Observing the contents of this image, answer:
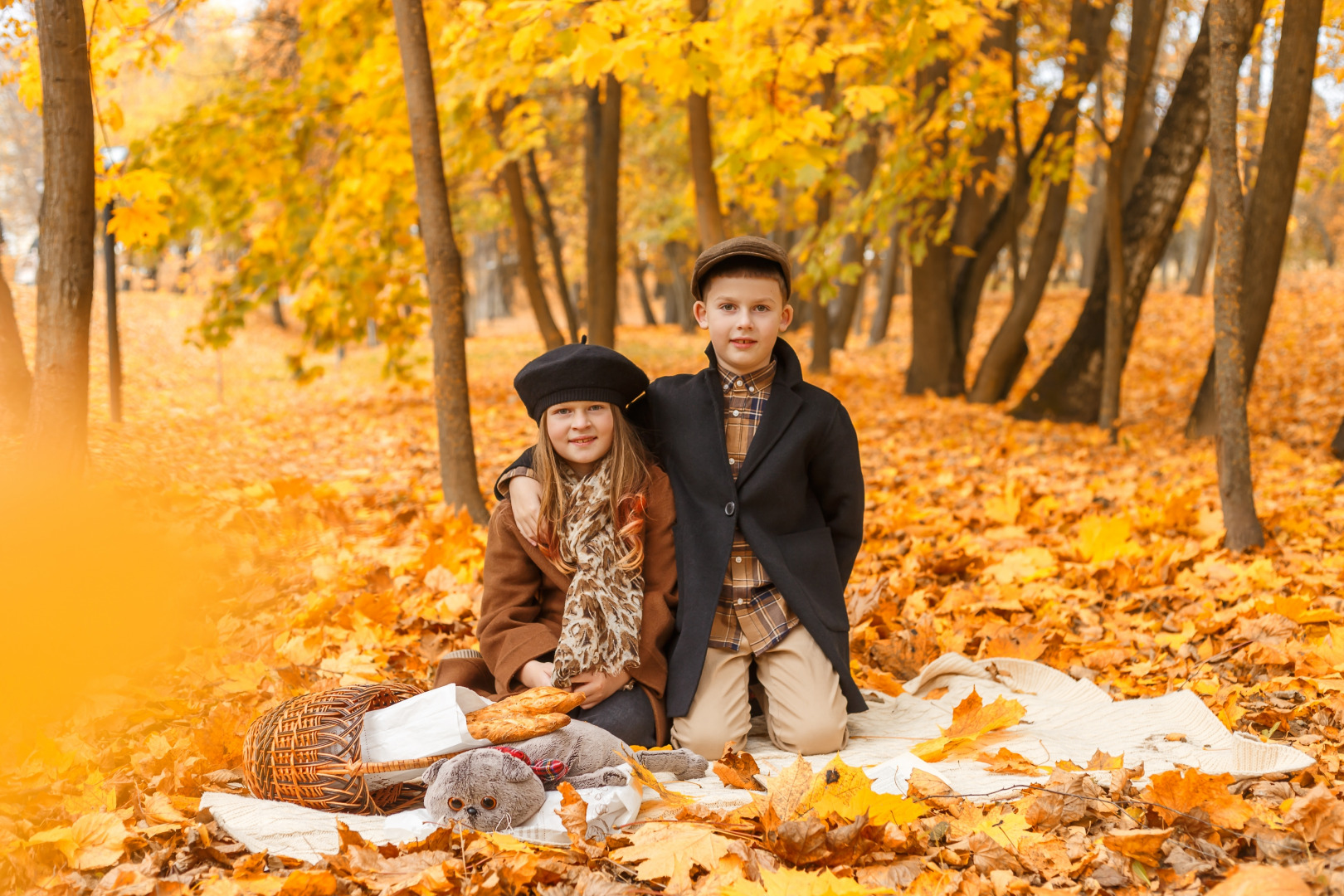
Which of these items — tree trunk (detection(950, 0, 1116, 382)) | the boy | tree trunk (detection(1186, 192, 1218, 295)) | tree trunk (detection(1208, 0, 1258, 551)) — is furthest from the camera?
tree trunk (detection(1186, 192, 1218, 295))

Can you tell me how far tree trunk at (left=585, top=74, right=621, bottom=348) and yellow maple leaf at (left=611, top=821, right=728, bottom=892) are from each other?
5854 millimetres

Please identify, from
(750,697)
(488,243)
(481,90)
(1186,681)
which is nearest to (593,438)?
(750,697)

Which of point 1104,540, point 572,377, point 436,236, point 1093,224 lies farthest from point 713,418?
point 1093,224

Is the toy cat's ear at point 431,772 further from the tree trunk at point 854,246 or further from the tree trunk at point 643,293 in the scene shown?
the tree trunk at point 643,293

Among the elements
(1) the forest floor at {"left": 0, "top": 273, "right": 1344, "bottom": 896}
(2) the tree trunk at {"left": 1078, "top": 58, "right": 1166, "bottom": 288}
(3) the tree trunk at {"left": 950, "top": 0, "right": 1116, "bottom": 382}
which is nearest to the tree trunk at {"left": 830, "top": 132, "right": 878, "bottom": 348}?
(3) the tree trunk at {"left": 950, "top": 0, "right": 1116, "bottom": 382}

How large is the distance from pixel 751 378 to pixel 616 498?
60 cm

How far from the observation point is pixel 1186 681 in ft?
9.75

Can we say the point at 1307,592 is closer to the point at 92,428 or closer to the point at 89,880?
the point at 89,880

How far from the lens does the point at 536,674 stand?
266cm

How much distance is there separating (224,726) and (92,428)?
143 inches

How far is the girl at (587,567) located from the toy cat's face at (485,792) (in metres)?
0.45

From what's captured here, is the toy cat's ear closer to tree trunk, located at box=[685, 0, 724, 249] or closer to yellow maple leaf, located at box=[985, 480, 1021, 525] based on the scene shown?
yellow maple leaf, located at box=[985, 480, 1021, 525]

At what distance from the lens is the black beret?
2672 millimetres

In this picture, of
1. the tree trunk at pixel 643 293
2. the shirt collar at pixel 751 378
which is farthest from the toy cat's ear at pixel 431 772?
the tree trunk at pixel 643 293
